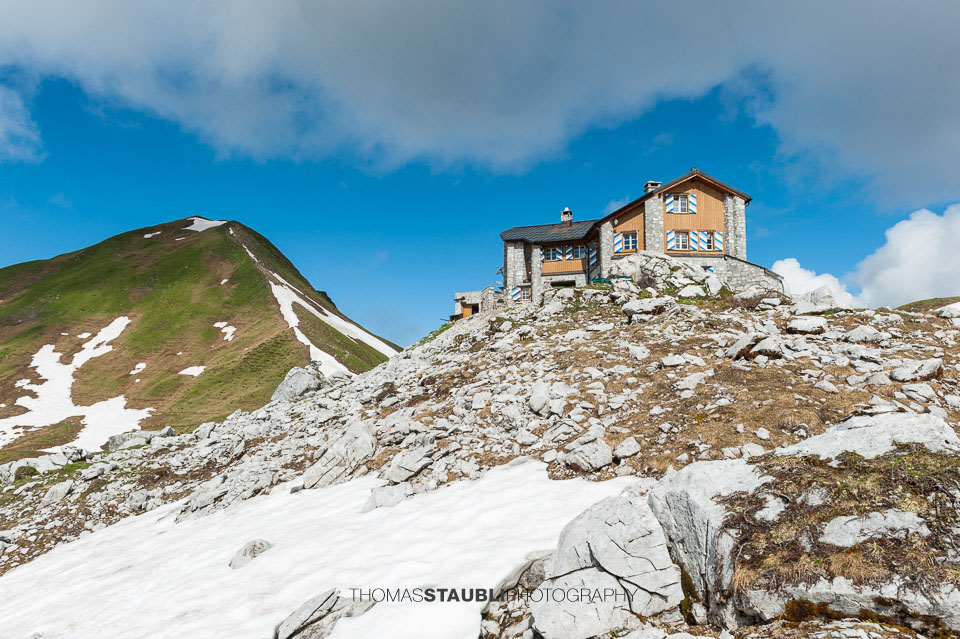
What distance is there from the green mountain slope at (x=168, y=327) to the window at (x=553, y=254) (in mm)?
32132

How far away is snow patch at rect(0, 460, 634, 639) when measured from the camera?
8.32m

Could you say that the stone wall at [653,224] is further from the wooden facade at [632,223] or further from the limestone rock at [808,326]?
the limestone rock at [808,326]

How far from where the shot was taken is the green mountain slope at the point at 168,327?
183 feet

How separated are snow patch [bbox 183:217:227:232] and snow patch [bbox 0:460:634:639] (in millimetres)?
127714

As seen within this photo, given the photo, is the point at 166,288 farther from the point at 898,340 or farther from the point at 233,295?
the point at 898,340

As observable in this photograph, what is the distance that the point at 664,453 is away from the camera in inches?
446

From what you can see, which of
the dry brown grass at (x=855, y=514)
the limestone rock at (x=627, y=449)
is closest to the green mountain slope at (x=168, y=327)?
the limestone rock at (x=627, y=449)

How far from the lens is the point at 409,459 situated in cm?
1429

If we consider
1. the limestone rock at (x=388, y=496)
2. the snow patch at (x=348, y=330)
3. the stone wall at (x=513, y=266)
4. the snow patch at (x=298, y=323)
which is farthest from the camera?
the snow patch at (x=348, y=330)

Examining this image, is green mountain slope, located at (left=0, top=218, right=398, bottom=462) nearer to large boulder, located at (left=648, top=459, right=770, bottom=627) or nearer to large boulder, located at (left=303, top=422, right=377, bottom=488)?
large boulder, located at (left=303, top=422, right=377, bottom=488)

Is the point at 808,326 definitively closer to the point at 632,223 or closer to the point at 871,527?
the point at 871,527

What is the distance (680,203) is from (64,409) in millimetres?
72028

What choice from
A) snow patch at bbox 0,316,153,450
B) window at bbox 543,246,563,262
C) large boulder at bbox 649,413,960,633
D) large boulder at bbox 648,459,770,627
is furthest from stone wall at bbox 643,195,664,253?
snow patch at bbox 0,316,153,450

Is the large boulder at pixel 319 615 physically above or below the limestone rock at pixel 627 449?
below
